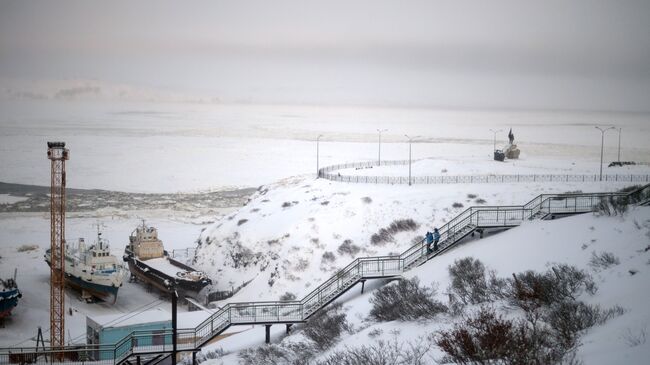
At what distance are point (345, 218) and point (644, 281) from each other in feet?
111

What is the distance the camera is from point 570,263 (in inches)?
1090

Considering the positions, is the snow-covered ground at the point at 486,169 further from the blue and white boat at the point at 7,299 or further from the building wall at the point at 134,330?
the building wall at the point at 134,330

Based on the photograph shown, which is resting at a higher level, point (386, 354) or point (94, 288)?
point (386, 354)

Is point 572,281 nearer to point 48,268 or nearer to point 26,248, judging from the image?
point 48,268

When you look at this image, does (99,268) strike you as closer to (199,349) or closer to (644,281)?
A: (199,349)

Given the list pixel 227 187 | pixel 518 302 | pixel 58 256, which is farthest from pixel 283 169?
pixel 518 302

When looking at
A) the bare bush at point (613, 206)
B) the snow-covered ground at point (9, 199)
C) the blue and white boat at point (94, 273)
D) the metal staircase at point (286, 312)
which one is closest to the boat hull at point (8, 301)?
the blue and white boat at point (94, 273)

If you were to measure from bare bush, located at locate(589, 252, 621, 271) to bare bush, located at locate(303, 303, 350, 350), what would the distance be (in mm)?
9824

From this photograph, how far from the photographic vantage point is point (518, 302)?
24.2 metres

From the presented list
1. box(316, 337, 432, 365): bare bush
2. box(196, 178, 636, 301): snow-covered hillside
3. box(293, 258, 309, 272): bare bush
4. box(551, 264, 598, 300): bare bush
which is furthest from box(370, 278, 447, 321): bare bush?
box(293, 258, 309, 272): bare bush

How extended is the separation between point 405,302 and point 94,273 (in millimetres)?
35623

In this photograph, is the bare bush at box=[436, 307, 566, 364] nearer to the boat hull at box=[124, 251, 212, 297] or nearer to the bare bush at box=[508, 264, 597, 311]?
the bare bush at box=[508, 264, 597, 311]

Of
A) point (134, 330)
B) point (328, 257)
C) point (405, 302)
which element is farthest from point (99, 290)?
point (405, 302)

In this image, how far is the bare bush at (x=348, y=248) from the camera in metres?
51.5
